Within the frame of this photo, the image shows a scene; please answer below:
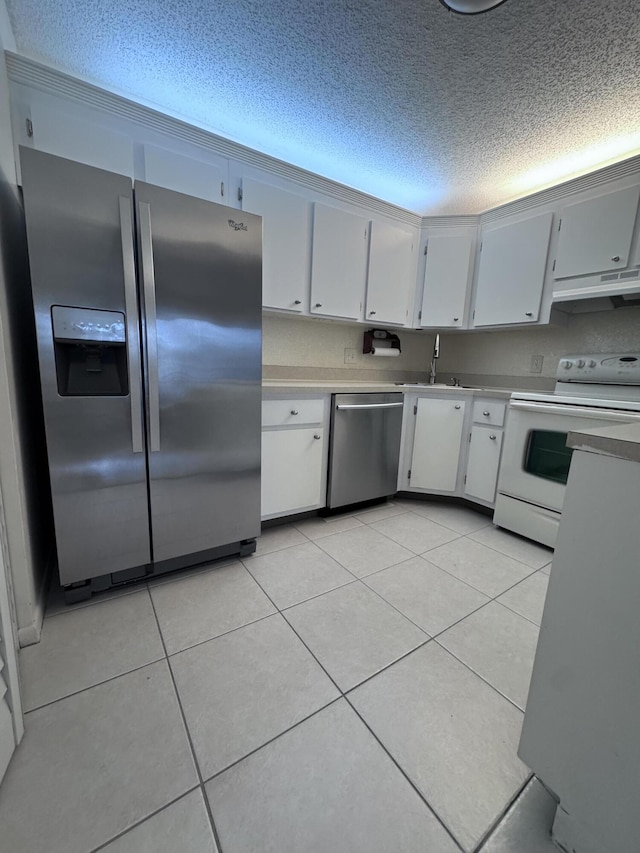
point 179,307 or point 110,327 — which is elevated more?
point 179,307

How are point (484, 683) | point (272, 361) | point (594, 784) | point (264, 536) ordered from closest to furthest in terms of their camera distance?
point (594, 784), point (484, 683), point (264, 536), point (272, 361)

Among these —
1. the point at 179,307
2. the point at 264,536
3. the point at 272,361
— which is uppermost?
the point at 179,307

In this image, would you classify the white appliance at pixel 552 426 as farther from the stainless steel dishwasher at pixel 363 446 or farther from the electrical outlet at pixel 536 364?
the stainless steel dishwasher at pixel 363 446

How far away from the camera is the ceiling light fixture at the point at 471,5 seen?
4.01 ft

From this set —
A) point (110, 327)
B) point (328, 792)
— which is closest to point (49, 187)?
point (110, 327)

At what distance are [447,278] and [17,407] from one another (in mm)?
2781

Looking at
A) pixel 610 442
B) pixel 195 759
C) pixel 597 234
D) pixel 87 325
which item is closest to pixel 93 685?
pixel 195 759

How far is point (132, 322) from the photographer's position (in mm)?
1338

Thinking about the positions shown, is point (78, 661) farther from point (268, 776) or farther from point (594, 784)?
point (594, 784)

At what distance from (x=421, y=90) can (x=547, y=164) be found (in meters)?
1.17

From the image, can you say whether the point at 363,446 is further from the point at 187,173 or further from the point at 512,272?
the point at 187,173

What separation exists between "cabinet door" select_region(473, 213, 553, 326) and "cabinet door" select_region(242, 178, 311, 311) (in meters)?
1.37

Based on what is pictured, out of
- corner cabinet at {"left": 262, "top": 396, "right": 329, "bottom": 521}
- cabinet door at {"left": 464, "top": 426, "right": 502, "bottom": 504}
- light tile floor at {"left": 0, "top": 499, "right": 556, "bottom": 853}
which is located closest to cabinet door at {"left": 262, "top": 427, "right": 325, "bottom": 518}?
corner cabinet at {"left": 262, "top": 396, "right": 329, "bottom": 521}

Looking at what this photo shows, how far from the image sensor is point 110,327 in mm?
1309
